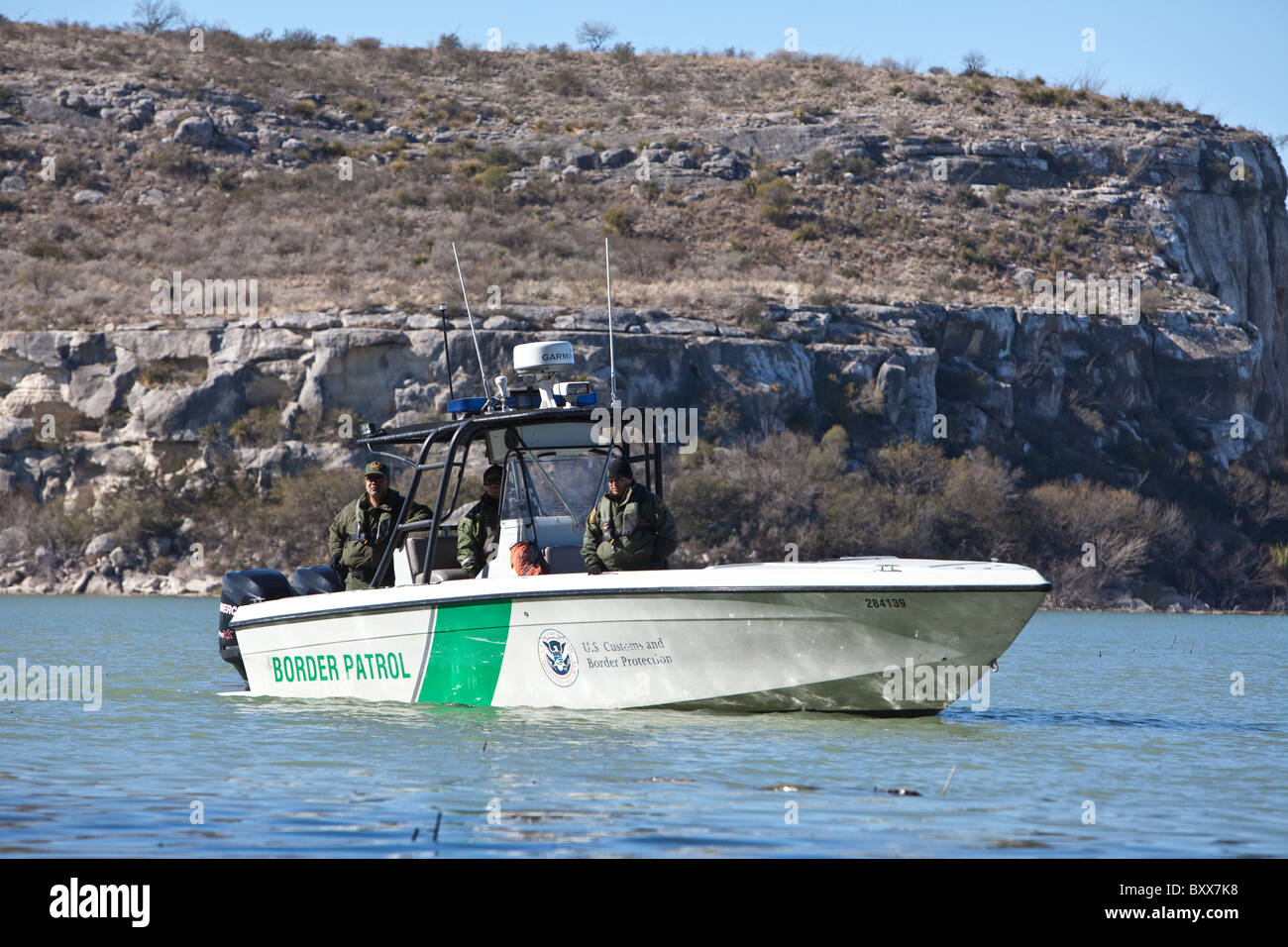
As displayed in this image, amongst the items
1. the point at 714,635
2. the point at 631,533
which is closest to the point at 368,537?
the point at 631,533

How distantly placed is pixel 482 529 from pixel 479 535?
7 centimetres

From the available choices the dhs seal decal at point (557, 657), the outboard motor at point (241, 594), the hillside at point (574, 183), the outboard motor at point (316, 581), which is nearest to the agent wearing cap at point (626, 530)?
the dhs seal decal at point (557, 657)

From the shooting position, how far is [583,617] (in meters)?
10.0

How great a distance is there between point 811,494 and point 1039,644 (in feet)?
66.4

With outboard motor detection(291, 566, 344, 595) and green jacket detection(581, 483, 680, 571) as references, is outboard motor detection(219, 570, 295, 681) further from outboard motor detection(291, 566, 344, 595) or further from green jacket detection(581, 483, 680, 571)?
green jacket detection(581, 483, 680, 571)

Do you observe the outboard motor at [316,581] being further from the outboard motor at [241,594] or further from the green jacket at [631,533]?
the green jacket at [631,533]

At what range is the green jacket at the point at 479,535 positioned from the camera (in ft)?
36.1

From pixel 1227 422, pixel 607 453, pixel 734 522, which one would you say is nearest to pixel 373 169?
pixel 734 522

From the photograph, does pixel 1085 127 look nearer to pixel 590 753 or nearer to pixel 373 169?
pixel 373 169

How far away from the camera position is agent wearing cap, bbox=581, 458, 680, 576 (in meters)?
10.5

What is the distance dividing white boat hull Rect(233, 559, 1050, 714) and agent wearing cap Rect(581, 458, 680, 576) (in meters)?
0.64

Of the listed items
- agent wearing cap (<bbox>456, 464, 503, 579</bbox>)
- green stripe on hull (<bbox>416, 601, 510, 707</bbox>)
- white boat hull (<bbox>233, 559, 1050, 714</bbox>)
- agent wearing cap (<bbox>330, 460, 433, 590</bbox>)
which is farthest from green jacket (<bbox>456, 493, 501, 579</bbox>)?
agent wearing cap (<bbox>330, 460, 433, 590</bbox>)

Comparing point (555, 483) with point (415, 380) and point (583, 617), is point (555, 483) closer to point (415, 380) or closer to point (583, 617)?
point (583, 617)

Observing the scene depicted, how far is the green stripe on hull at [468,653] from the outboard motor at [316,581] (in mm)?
1817
